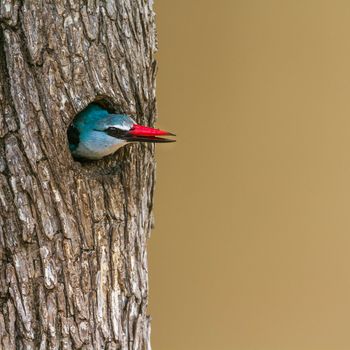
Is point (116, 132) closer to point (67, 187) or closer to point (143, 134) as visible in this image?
point (143, 134)

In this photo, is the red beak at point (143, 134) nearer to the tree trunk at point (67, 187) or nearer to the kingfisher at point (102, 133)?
the kingfisher at point (102, 133)

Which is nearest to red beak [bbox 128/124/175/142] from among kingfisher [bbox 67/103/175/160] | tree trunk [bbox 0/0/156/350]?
kingfisher [bbox 67/103/175/160]

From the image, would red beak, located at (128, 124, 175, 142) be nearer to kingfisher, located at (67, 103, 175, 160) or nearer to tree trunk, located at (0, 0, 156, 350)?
kingfisher, located at (67, 103, 175, 160)

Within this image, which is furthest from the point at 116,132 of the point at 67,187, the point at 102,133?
the point at 67,187

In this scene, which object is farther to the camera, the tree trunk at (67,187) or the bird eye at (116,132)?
the bird eye at (116,132)

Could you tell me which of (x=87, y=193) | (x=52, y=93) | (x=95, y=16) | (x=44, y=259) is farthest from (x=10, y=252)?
(x=95, y=16)

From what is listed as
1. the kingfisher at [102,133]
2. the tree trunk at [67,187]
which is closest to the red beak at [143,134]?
the kingfisher at [102,133]

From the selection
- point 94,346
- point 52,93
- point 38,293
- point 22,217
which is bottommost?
point 94,346

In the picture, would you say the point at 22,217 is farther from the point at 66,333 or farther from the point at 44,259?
the point at 66,333
